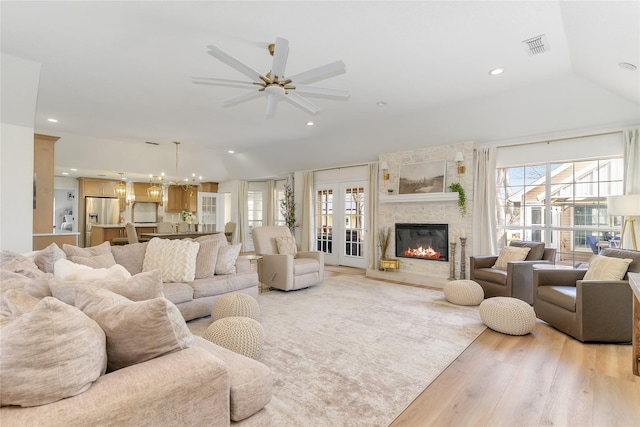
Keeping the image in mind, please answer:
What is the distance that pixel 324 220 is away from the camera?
314 inches

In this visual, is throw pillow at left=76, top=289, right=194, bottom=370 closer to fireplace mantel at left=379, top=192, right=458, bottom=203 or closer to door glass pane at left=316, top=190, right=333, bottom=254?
fireplace mantel at left=379, top=192, right=458, bottom=203

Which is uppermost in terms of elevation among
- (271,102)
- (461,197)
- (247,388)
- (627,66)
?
(627,66)

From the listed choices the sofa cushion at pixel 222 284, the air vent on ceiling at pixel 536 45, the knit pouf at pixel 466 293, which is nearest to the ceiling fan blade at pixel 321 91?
the air vent on ceiling at pixel 536 45

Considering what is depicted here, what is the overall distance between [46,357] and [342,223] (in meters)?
6.77

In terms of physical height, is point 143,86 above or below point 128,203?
above

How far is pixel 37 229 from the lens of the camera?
197 inches

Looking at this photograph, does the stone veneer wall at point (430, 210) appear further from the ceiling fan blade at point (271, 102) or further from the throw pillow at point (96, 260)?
the throw pillow at point (96, 260)

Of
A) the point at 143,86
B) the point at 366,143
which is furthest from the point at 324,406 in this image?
the point at 366,143

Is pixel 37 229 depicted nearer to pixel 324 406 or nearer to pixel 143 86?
pixel 143 86

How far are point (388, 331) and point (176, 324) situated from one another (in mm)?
2434

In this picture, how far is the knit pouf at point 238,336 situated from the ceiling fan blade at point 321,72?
2191 millimetres

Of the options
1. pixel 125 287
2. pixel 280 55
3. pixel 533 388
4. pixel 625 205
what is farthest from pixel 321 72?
pixel 625 205

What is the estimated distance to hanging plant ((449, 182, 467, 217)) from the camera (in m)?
5.41

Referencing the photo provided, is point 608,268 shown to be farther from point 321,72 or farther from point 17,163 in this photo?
point 17,163
